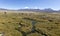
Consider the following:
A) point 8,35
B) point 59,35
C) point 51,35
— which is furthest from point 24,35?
point 59,35

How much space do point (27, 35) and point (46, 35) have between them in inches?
180

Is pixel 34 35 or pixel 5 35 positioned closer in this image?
pixel 5 35

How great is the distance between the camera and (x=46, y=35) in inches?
1134

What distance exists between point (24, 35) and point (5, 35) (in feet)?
15.9

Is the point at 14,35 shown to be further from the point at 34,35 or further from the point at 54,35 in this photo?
the point at 54,35

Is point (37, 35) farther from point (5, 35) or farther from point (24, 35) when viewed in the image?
point (5, 35)

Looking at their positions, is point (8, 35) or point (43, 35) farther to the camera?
point (43, 35)

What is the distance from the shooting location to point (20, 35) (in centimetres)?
2922

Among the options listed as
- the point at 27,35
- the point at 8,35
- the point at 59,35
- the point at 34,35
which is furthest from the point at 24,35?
the point at 59,35

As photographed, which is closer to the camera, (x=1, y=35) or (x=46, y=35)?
(x=1, y=35)

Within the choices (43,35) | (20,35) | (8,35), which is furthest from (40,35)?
(8,35)

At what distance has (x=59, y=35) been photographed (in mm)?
27719

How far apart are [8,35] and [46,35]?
8.97m

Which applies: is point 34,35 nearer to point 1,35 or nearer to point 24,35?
point 24,35
